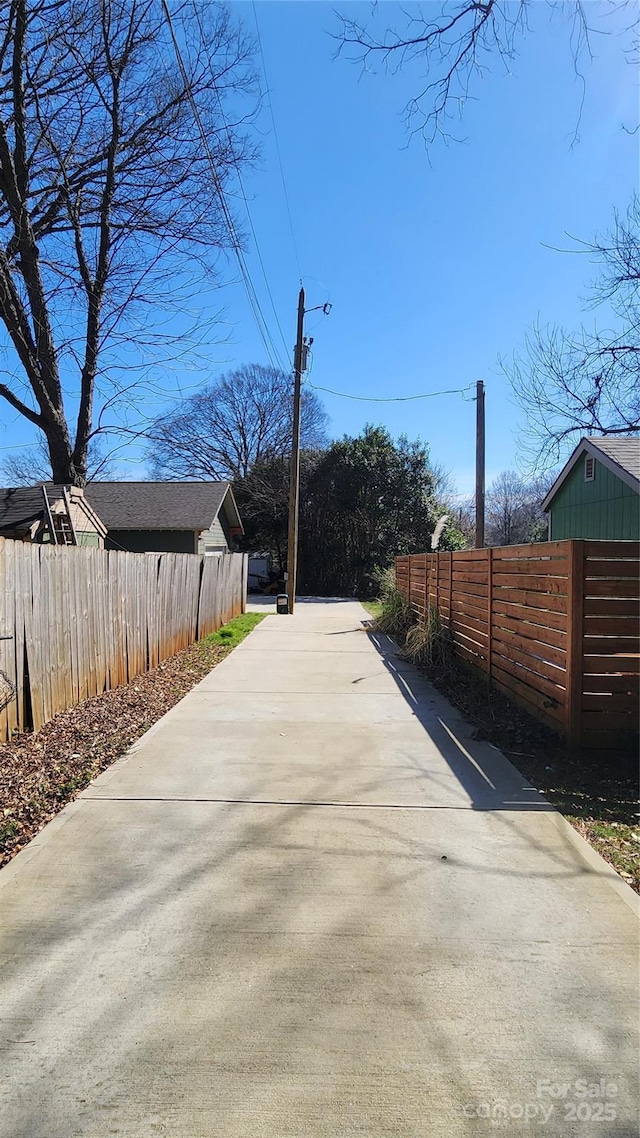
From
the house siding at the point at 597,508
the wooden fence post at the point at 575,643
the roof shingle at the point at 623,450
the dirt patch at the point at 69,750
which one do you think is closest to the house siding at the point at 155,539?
the house siding at the point at 597,508

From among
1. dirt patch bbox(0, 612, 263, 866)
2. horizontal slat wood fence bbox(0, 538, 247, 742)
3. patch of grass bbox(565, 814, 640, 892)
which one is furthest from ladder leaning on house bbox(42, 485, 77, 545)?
patch of grass bbox(565, 814, 640, 892)

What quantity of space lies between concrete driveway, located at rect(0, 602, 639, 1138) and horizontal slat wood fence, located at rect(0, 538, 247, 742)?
1.34 m

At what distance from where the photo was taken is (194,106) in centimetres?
807

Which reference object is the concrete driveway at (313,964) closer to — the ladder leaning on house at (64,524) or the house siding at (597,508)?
the ladder leaning on house at (64,524)

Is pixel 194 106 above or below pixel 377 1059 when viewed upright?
above

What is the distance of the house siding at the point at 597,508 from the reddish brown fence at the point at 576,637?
7.44 m

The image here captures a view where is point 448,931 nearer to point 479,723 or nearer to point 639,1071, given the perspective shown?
point 639,1071

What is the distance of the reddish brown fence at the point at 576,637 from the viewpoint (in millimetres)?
4699

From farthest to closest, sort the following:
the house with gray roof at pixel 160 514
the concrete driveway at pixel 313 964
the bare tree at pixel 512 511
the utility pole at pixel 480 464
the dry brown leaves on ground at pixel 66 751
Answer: the bare tree at pixel 512 511
the house with gray roof at pixel 160 514
the utility pole at pixel 480 464
the dry brown leaves on ground at pixel 66 751
the concrete driveway at pixel 313 964

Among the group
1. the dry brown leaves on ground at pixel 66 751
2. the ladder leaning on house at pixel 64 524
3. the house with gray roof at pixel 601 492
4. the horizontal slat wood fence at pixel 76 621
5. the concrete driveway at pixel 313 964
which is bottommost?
the concrete driveway at pixel 313 964

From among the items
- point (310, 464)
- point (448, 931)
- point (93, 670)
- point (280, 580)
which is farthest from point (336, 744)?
point (310, 464)

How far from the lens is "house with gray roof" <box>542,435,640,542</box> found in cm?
1291

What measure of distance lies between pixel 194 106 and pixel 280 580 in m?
21.5

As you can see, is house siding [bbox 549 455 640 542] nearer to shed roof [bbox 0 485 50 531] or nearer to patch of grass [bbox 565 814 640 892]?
patch of grass [bbox 565 814 640 892]
